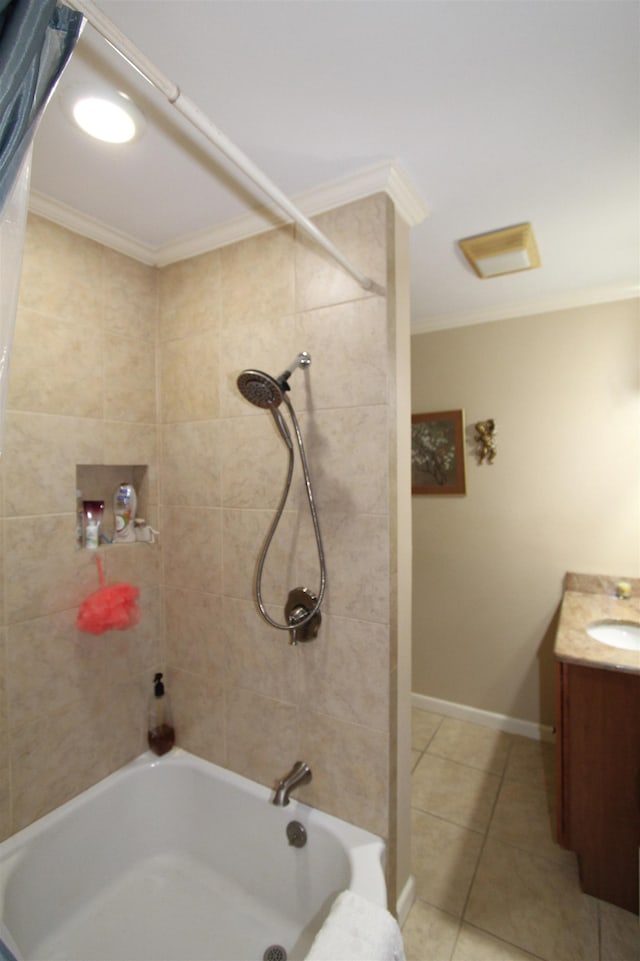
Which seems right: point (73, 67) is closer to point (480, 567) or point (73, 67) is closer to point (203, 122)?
point (203, 122)

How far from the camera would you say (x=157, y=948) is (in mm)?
1270

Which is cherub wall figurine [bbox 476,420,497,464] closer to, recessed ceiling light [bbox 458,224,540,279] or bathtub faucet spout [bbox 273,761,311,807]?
recessed ceiling light [bbox 458,224,540,279]

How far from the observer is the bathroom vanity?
56.3 inches

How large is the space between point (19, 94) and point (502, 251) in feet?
5.39

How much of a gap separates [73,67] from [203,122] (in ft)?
1.65

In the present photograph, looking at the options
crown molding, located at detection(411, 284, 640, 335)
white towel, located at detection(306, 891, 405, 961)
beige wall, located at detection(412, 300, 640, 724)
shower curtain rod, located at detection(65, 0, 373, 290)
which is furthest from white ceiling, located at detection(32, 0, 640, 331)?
white towel, located at detection(306, 891, 405, 961)

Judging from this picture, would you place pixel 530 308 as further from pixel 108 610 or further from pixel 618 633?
pixel 108 610

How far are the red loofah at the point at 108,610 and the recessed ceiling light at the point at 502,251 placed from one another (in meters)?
1.84

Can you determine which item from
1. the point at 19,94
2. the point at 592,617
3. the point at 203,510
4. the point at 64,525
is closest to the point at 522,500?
the point at 592,617

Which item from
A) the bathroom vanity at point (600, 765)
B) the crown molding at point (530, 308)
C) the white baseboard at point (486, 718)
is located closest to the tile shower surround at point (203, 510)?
the bathroom vanity at point (600, 765)

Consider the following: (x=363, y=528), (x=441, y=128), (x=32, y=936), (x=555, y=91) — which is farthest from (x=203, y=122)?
(x=32, y=936)

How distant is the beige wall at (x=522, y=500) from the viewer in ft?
7.05

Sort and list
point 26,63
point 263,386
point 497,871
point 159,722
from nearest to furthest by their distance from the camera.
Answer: point 26,63, point 263,386, point 497,871, point 159,722

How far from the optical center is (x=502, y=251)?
170 centimetres
